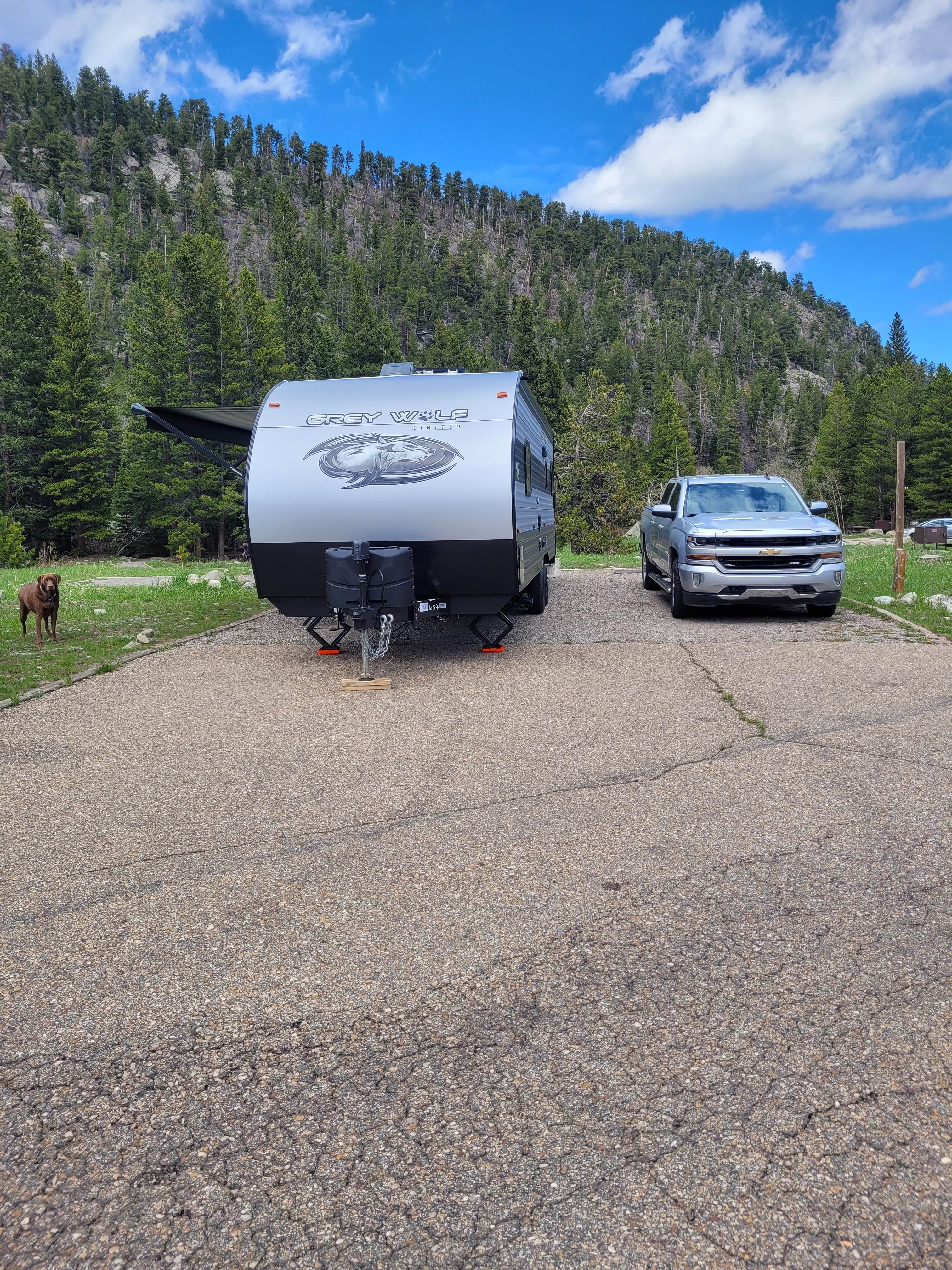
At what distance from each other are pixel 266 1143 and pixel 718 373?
15234cm

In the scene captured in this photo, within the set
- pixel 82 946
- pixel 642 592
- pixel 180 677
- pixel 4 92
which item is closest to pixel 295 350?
pixel 642 592

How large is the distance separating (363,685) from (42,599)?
461cm

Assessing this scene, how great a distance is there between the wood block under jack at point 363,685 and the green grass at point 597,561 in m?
13.3

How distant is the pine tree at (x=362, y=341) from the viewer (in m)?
→ 77.4

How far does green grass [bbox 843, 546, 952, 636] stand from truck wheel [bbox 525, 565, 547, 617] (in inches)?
189

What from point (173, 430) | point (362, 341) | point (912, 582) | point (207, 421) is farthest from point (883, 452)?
point (173, 430)

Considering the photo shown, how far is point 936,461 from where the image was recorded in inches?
2857

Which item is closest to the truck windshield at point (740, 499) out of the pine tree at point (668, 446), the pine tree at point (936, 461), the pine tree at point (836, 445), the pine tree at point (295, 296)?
the pine tree at point (295, 296)

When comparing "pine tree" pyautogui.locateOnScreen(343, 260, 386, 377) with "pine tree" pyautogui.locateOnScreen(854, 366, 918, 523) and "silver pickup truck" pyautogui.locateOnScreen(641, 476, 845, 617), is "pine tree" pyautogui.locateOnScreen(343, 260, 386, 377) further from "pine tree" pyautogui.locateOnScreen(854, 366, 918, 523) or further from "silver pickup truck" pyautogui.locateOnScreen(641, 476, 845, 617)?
"silver pickup truck" pyautogui.locateOnScreen(641, 476, 845, 617)

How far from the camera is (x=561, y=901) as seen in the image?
3.60 m

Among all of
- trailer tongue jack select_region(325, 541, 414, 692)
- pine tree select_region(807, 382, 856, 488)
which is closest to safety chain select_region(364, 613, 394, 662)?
trailer tongue jack select_region(325, 541, 414, 692)

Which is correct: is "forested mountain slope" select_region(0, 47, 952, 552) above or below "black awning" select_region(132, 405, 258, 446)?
above

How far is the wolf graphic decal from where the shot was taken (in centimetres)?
815

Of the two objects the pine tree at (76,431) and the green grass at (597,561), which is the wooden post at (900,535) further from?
the pine tree at (76,431)
